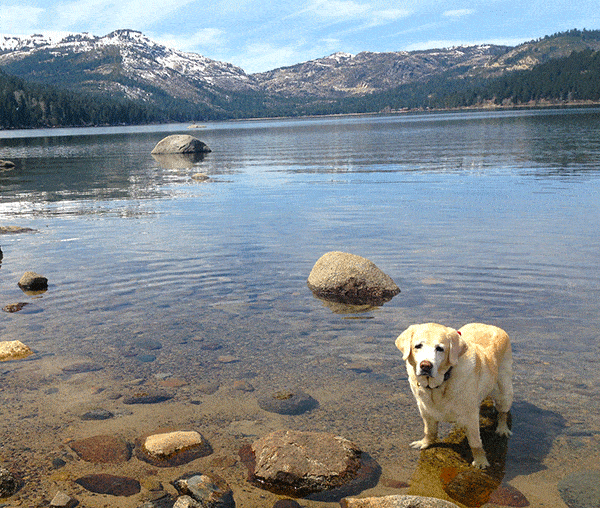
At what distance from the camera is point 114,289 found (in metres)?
12.9

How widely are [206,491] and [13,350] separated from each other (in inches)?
213

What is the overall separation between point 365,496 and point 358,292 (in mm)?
6912

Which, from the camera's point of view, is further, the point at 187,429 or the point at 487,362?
the point at 187,429

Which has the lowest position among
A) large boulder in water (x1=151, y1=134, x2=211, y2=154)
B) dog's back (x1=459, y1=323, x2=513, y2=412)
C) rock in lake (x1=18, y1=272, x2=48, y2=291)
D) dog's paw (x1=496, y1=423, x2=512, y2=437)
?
dog's paw (x1=496, y1=423, x2=512, y2=437)

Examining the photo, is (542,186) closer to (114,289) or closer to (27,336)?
Answer: (114,289)

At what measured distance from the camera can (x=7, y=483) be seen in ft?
18.4

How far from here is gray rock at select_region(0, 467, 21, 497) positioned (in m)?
5.53

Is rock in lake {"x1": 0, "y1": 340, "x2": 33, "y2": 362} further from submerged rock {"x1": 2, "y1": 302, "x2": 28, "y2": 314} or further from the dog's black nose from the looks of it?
the dog's black nose

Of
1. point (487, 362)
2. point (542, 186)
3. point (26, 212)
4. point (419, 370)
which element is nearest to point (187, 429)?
point (419, 370)

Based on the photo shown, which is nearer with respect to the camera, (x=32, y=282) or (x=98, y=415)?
(x=98, y=415)

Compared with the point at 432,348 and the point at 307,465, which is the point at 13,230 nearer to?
the point at 307,465

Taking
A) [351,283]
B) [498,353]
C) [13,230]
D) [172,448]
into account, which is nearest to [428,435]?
[498,353]

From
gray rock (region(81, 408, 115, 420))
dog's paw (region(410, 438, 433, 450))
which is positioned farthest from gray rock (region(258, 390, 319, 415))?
gray rock (region(81, 408, 115, 420))

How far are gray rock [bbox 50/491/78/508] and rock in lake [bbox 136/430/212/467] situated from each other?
962mm
